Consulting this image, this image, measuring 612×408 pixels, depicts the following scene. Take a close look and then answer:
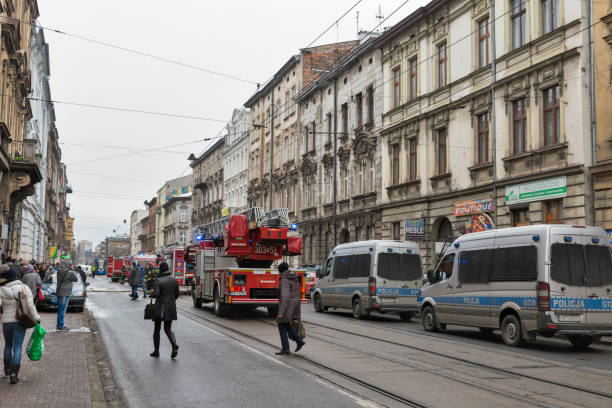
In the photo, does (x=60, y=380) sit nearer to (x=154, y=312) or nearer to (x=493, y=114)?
(x=154, y=312)

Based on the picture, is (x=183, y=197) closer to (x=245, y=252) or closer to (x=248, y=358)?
(x=245, y=252)

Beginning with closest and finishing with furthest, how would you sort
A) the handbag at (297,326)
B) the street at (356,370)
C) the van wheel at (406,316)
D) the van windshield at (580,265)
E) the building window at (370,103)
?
the street at (356,370)
the handbag at (297,326)
the van windshield at (580,265)
the van wheel at (406,316)
the building window at (370,103)

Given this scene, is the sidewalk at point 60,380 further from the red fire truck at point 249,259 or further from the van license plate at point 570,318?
the van license plate at point 570,318

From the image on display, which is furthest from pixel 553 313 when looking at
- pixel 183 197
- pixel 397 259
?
pixel 183 197

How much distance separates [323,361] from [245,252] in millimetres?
10653

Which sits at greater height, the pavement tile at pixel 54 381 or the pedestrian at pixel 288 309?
the pedestrian at pixel 288 309

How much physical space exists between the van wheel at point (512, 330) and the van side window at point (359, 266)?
7.18 metres

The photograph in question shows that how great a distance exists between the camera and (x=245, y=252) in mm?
21547

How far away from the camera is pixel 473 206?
85.5 ft

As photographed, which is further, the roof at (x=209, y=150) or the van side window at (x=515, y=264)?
the roof at (x=209, y=150)

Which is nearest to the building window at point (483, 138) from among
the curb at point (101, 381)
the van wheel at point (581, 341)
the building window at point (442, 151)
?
the building window at point (442, 151)

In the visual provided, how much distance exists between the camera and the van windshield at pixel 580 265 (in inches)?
540

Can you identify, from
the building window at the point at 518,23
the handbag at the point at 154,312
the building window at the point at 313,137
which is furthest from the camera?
the building window at the point at 313,137

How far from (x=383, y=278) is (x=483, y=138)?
823cm
